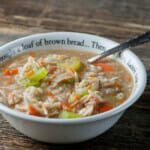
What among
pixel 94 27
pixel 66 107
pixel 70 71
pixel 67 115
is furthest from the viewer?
pixel 94 27

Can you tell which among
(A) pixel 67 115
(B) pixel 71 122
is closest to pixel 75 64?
(A) pixel 67 115

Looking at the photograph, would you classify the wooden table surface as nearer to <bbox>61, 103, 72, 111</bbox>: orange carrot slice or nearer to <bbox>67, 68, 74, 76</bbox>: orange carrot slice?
<bbox>61, 103, 72, 111</bbox>: orange carrot slice

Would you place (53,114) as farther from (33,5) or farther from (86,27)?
(33,5)

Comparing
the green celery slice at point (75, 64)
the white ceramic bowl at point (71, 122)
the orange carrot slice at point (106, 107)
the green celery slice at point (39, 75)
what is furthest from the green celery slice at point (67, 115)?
the green celery slice at point (75, 64)

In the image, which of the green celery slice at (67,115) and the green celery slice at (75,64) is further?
the green celery slice at (75,64)

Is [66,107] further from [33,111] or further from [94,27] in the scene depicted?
[94,27]

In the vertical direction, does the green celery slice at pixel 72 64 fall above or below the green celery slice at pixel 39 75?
above

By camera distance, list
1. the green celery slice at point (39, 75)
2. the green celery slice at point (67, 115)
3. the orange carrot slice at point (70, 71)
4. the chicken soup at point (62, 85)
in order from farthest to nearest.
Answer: the orange carrot slice at point (70, 71) < the green celery slice at point (39, 75) < the chicken soup at point (62, 85) < the green celery slice at point (67, 115)

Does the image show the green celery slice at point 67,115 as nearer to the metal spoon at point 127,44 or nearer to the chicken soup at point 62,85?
the chicken soup at point 62,85

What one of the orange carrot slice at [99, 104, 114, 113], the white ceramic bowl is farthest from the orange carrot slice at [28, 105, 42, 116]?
the orange carrot slice at [99, 104, 114, 113]

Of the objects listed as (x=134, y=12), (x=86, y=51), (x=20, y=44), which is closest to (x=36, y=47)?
(x=20, y=44)
